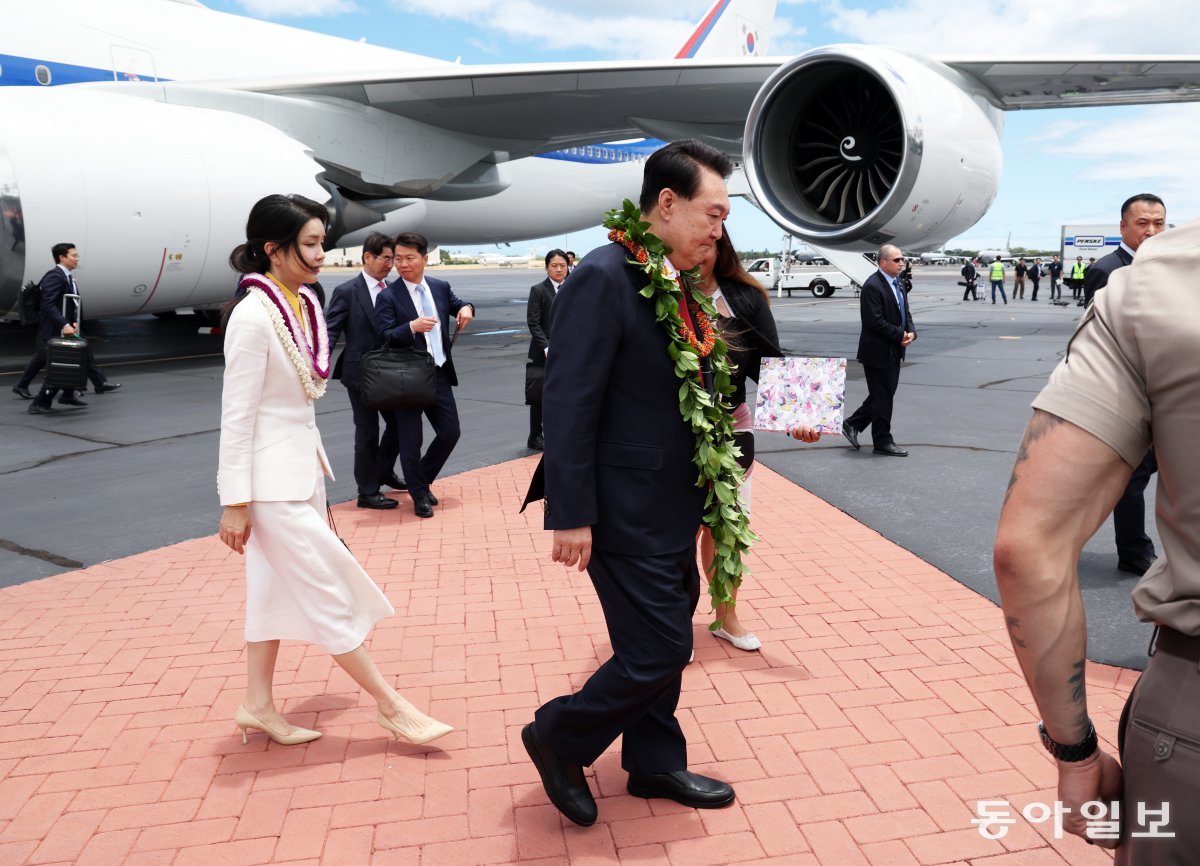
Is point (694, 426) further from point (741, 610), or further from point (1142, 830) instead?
point (741, 610)

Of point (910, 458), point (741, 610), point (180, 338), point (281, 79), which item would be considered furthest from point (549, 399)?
point (180, 338)

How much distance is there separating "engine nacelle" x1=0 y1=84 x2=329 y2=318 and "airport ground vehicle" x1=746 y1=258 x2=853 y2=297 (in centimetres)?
2406

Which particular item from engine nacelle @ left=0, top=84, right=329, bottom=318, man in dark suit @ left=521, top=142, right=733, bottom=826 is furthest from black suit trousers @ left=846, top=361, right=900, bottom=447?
engine nacelle @ left=0, top=84, right=329, bottom=318

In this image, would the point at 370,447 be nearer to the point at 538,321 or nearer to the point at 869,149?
the point at 538,321

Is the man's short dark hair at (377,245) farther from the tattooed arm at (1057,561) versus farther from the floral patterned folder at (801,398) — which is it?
the tattooed arm at (1057,561)

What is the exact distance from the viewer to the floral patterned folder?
11.8 feet

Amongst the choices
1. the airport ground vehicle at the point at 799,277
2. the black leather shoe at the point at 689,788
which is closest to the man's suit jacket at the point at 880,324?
the black leather shoe at the point at 689,788

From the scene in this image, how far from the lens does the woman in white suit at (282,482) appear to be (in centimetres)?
287

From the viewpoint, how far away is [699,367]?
257 cm

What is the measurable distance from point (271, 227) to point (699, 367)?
1.50 metres

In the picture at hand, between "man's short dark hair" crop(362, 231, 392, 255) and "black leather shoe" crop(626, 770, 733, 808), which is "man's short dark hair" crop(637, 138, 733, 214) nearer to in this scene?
"black leather shoe" crop(626, 770, 733, 808)

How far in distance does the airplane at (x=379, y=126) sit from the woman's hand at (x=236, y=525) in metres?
6.33

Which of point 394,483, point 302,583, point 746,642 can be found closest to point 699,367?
point 302,583

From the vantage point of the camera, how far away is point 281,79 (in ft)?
36.6
